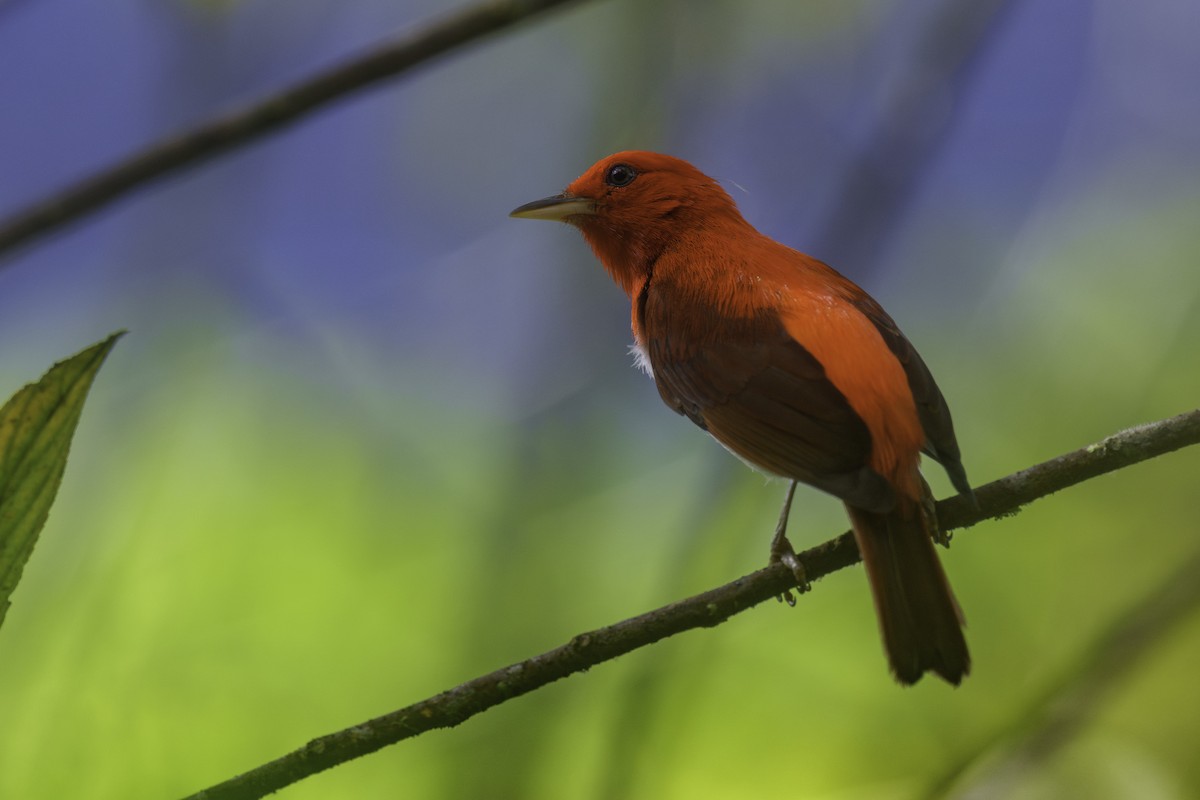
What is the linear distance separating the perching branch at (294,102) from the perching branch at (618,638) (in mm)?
1057

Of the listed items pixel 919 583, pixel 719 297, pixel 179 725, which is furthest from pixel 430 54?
pixel 179 725

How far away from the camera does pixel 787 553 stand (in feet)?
8.94

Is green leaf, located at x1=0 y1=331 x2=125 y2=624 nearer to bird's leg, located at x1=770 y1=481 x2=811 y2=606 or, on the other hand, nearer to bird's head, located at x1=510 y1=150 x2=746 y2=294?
bird's leg, located at x1=770 y1=481 x2=811 y2=606

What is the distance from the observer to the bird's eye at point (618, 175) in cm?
376

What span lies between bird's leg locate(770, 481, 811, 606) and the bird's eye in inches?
47.0

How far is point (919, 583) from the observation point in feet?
7.66

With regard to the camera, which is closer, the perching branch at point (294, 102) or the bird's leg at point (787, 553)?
the perching branch at point (294, 102)

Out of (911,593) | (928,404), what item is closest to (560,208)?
(928,404)

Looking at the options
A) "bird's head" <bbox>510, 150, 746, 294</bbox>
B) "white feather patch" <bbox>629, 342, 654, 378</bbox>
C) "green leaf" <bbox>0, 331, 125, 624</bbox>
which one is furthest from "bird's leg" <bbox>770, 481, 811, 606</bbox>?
"green leaf" <bbox>0, 331, 125, 624</bbox>

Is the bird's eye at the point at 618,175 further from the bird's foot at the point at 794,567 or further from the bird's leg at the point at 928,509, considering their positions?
the bird's leg at the point at 928,509

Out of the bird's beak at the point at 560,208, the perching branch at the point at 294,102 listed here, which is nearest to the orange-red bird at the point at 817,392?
the bird's beak at the point at 560,208

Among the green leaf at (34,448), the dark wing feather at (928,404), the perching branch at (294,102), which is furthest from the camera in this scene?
the dark wing feather at (928,404)

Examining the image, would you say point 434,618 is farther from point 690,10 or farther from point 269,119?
point 690,10

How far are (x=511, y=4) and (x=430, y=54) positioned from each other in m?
0.21
